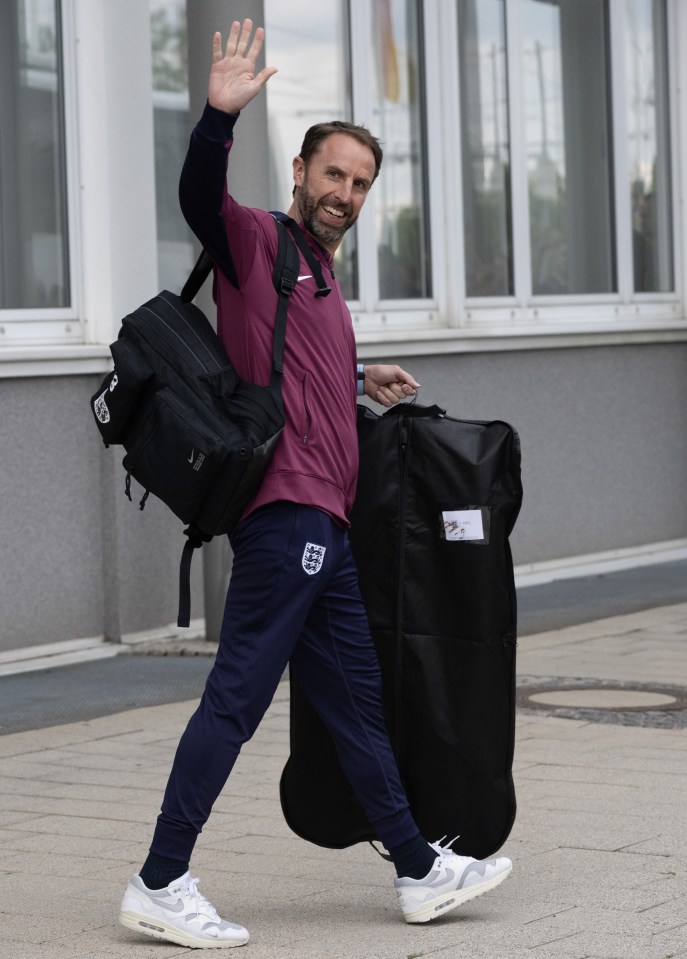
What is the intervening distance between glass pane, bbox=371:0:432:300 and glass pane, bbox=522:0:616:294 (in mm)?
1162

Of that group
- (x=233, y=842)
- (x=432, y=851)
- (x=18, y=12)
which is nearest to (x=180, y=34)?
(x=18, y=12)

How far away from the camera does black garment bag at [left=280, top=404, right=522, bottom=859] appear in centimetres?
434

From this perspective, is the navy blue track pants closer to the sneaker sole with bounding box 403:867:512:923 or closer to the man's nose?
the sneaker sole with bounding box 403:867:512:923

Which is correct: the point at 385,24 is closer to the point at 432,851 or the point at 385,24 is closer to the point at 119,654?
the point at 119,654

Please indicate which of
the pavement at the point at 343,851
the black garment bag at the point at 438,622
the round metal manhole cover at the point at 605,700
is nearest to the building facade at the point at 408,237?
the pavement at the point at 343,851

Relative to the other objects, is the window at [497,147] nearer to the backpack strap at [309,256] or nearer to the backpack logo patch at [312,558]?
the backpack strap at [309,256]

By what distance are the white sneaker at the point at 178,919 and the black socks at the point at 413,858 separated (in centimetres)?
39

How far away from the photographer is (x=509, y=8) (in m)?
11.9

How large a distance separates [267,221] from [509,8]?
8.28 metres

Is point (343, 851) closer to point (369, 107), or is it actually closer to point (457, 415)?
point (457, 415)

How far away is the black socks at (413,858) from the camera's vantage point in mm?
4188

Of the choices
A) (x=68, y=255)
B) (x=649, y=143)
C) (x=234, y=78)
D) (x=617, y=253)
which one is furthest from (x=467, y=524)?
(x=649, y=143)

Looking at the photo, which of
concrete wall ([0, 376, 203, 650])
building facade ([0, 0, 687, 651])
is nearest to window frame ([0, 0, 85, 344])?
building facade ([0, 0, 687, 651])

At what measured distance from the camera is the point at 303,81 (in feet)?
34.3
